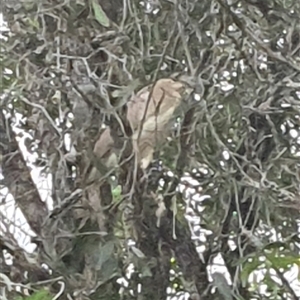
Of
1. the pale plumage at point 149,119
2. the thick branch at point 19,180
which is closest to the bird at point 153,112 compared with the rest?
the pale plumage at point 149,119

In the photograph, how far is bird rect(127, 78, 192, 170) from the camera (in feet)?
3.00

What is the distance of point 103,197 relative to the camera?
95cm

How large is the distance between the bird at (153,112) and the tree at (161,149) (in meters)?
0.01

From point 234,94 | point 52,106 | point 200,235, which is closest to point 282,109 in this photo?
point 234,94

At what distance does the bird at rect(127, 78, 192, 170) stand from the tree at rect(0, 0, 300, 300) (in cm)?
1

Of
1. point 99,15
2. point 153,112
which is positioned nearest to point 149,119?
Result: point 153,112

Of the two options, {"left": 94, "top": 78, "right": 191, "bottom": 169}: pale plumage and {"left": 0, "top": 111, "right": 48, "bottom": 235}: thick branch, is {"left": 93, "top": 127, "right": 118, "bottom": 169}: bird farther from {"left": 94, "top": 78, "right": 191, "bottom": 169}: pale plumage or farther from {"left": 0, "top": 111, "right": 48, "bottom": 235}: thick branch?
{"left": 0, "top": 111, "right": 48, "bottom": 235}: thick branch

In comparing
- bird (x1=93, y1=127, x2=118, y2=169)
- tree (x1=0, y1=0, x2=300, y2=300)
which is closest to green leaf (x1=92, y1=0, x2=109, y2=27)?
tree (x1=0, y1=0, x2=300, y2=300)

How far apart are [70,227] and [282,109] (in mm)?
299

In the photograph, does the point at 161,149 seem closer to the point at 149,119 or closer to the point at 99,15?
the point at 149,119

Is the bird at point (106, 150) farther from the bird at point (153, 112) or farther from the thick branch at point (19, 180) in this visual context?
the thick branch at point (19, 180)

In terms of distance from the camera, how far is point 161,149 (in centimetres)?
93

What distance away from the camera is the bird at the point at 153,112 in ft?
3.00

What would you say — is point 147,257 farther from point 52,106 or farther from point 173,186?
point 52,106
